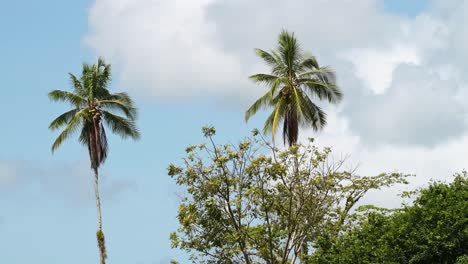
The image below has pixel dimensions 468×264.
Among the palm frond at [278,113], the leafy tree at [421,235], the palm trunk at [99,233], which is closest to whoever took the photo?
the leafy tree at [421,235]

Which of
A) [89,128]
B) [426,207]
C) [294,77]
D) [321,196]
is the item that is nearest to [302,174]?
[321,196]

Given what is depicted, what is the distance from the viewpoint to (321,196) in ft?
123

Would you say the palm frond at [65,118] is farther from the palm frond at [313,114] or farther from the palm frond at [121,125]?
the palm frond at [313,114]

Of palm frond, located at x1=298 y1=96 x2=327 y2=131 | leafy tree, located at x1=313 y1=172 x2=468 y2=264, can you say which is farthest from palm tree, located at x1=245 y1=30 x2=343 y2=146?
leafy tree, located at x1=313 y1=172 x2=468 y2=264

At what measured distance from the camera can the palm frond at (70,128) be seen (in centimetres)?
5294

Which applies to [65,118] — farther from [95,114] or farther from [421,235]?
[421,235]

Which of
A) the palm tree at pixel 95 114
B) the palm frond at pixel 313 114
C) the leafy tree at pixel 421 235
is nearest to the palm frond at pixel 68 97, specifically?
the palm tree at pixel 95 114

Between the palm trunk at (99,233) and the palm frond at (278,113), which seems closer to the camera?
the palm frond at (278,113)

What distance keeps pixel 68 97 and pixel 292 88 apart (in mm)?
14227

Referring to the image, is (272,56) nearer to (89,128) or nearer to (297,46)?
(297,46)

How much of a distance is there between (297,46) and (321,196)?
13025 mm

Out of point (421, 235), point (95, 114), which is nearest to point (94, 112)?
point (95, 114)

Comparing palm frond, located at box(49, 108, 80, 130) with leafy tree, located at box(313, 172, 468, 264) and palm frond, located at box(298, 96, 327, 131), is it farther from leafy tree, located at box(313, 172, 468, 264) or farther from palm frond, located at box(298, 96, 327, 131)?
leafy tree, located at box(313, 172, 468, 264)

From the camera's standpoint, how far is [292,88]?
155 ft
